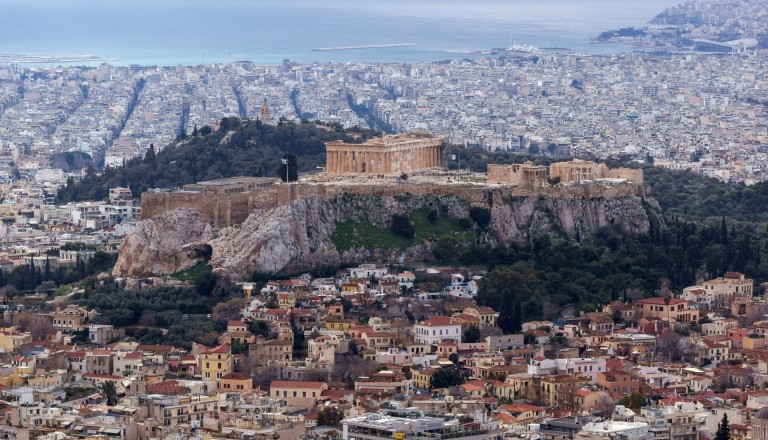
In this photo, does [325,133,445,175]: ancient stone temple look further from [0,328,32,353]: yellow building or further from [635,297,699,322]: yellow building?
[0,328,32,353]: yellow building

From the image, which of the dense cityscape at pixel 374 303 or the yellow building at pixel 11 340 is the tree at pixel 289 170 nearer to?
the dense cityscape at pixel 374 303

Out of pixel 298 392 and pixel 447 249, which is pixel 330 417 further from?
pixel 447 249

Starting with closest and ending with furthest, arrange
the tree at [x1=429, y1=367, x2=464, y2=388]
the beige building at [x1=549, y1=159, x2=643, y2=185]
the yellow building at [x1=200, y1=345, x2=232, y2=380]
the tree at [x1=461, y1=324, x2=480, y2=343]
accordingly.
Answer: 1. the tree at [x1=429, y1=367, x2=464, y2=388]
2. the yellow building at [x1=200, y1=345, x2=232, y2=380]
3. the tree at [x1=461, y1=324, x2=480, y2=343]
4. the beige building at [x1=549, y1=159, x2=643, y2=185]

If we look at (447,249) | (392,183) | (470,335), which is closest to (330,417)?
(470,335)

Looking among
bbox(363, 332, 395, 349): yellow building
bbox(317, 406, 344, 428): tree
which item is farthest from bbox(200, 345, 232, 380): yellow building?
bbox(317, 406, 344, 428): tree

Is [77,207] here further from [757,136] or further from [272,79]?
[272,79]

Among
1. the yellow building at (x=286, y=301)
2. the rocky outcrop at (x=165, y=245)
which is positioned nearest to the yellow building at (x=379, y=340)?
the yellow building at (x=286, y=301)

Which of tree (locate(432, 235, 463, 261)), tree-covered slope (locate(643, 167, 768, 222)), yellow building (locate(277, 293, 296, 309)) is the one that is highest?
tree (locate(432, 235, 463, 261))
